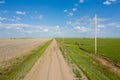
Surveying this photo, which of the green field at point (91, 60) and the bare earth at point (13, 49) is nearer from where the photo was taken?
the green field at point (91, 60)

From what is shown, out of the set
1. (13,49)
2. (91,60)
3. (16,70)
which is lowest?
(13,49)

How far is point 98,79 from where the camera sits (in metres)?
10.2

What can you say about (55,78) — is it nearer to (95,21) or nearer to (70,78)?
(70,78)

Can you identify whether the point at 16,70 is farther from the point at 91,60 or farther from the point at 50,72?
the point at 91,60

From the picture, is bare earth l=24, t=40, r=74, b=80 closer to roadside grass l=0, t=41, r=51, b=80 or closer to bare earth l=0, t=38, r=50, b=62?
roadside grass l=0, t=41, r=51, b=80

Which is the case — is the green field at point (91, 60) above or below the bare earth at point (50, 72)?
below

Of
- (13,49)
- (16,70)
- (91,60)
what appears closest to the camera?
(16,70)

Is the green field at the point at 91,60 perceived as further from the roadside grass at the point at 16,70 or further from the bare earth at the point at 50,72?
the roadside grass at the point at 16,70

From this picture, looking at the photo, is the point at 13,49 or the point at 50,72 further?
the point at 13,49

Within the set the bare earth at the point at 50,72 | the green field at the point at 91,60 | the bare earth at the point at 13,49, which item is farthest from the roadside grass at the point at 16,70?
the bare earth at the point at 13,49

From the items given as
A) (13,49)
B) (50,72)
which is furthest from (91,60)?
(13,49)

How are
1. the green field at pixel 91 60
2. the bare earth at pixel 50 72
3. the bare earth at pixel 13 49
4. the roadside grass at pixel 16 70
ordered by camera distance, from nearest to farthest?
the bare earth at pixel 50 72
the roadside grass at pixel 16 70
the green field at pixel 91 60
the bare earth at pixel 13 49

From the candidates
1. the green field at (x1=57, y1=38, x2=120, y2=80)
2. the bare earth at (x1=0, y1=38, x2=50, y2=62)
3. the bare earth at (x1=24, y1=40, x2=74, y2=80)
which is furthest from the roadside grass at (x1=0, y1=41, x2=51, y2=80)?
the bare earth at (x1=0, y1=38, x2=50, y2=62)

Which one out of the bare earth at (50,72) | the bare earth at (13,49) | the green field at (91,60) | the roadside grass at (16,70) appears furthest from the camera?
the bare earth at (13,49)
